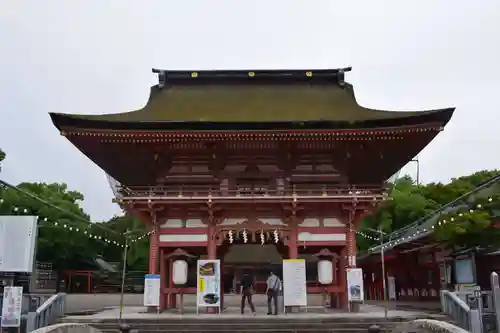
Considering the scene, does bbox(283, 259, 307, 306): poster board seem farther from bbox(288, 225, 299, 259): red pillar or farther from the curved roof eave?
the curved roof eave

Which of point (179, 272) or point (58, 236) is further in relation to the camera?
point (58, 236)

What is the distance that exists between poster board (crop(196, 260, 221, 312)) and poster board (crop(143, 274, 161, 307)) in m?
1.66

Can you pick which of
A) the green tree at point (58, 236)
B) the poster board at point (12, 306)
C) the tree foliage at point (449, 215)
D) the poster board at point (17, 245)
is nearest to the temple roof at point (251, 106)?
the tree foliage at point (449, 215)

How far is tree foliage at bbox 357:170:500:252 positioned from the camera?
63.7 feet

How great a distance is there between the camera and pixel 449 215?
2050cm

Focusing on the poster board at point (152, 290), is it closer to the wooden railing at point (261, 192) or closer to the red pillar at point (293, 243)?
the wooden railing at point (261, 192)

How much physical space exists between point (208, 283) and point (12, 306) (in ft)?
20.1

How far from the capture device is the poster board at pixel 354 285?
18000 mm

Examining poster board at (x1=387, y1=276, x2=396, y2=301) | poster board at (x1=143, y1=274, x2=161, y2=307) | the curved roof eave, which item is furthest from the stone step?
poster board at (x1=387, y1=276, x2=396, y2=301)

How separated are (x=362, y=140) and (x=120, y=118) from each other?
30.6 feet

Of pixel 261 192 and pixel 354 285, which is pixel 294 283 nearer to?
pixel 354 285

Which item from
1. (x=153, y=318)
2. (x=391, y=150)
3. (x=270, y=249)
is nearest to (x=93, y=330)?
(x=153, y=318)

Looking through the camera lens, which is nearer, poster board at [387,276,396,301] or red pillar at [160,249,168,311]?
red pillar at [160,249,168,311]

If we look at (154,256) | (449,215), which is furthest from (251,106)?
(449,215)
